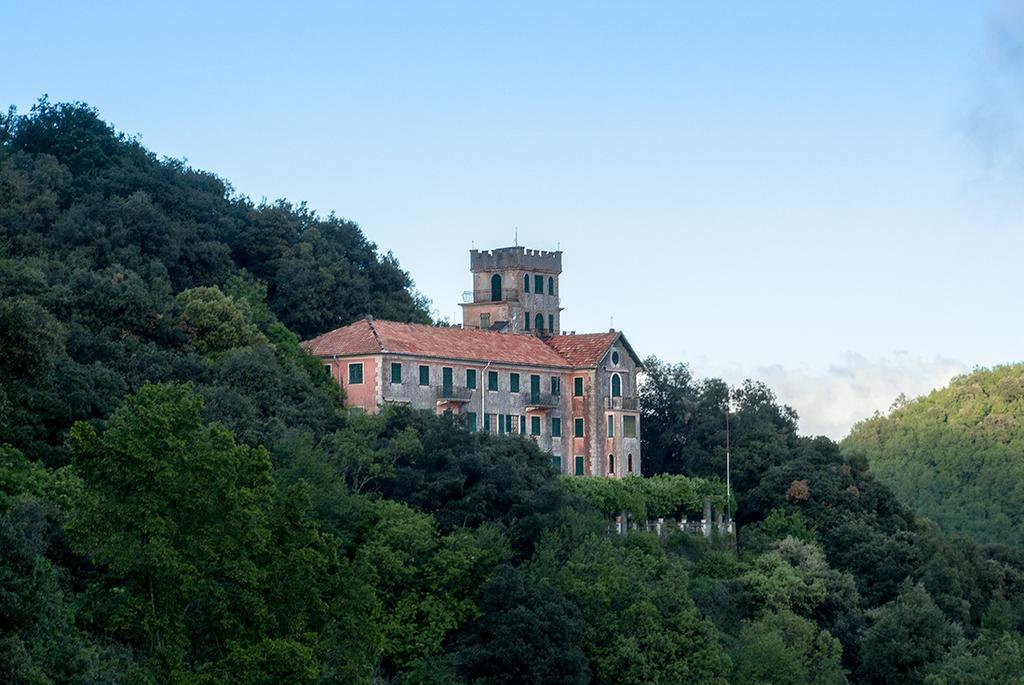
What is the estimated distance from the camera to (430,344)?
70938mm

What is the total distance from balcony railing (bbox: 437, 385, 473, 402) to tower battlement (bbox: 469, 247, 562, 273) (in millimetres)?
A: 15259

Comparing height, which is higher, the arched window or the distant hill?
the arched window

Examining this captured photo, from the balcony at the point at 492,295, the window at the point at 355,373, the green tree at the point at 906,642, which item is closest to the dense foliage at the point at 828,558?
the green tree at the point at 906,642

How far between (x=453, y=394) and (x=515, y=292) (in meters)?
15.4

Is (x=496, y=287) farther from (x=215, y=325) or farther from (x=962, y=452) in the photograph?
(x=962, y=452)

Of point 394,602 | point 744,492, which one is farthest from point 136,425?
point 744,492

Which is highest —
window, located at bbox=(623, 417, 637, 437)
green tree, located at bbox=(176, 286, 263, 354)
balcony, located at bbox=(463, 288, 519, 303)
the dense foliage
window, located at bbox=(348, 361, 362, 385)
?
balcony, located at bbox=(463, 288, 519, 303)

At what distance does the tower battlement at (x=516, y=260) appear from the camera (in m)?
85.4

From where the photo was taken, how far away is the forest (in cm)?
4166

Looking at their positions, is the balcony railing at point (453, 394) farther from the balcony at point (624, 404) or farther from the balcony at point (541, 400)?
the balcony at point (624, 404)

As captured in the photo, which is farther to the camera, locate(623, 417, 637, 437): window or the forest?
locate(623, 417, 637, 437): window

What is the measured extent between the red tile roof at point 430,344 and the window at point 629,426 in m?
3.33

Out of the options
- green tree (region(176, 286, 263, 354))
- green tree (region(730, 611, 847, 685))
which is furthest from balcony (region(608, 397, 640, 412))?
green tree (region(176, 286, 263, 354))

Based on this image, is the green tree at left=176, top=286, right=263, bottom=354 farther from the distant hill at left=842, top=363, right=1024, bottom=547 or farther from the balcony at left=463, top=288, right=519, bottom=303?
the distant hill at left=842, top=363, right=1024, bottom=547
